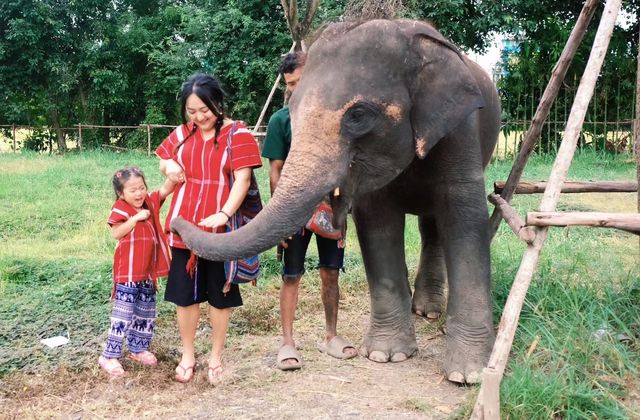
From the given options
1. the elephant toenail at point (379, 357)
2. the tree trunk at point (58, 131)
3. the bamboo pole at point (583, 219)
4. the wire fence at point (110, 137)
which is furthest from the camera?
the tree trunk at point (58, 131)

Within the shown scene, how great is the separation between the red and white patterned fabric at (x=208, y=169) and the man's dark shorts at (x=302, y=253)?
476mm

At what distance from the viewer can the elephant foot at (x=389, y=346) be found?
414 cm

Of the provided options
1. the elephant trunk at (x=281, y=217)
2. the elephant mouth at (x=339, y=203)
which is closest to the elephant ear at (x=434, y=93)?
the elephant mouth at (x=339, y=203)

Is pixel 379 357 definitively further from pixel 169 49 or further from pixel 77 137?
pixel 77 137

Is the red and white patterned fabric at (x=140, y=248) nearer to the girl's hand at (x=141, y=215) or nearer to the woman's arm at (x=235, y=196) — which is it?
Result: the girl's hand at (x=141, y=215)

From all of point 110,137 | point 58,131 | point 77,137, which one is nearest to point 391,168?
point 110,137

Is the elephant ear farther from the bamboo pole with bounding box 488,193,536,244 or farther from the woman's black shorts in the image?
the woman's black shorts

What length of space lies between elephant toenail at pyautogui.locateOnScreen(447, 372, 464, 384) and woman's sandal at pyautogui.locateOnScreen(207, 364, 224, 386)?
49.5 inches

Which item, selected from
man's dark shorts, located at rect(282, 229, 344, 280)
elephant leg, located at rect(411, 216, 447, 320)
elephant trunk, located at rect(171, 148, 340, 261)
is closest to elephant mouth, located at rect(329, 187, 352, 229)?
elephant trunk, located at rect(171, 148, 340, 261)

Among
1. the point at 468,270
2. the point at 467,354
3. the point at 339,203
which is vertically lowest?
the point at 467,354

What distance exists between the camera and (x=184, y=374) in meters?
3.81

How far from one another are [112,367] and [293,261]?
3.83 feet

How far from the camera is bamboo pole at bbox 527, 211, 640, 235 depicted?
9.92 feet

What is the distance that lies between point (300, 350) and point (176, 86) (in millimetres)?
16473
